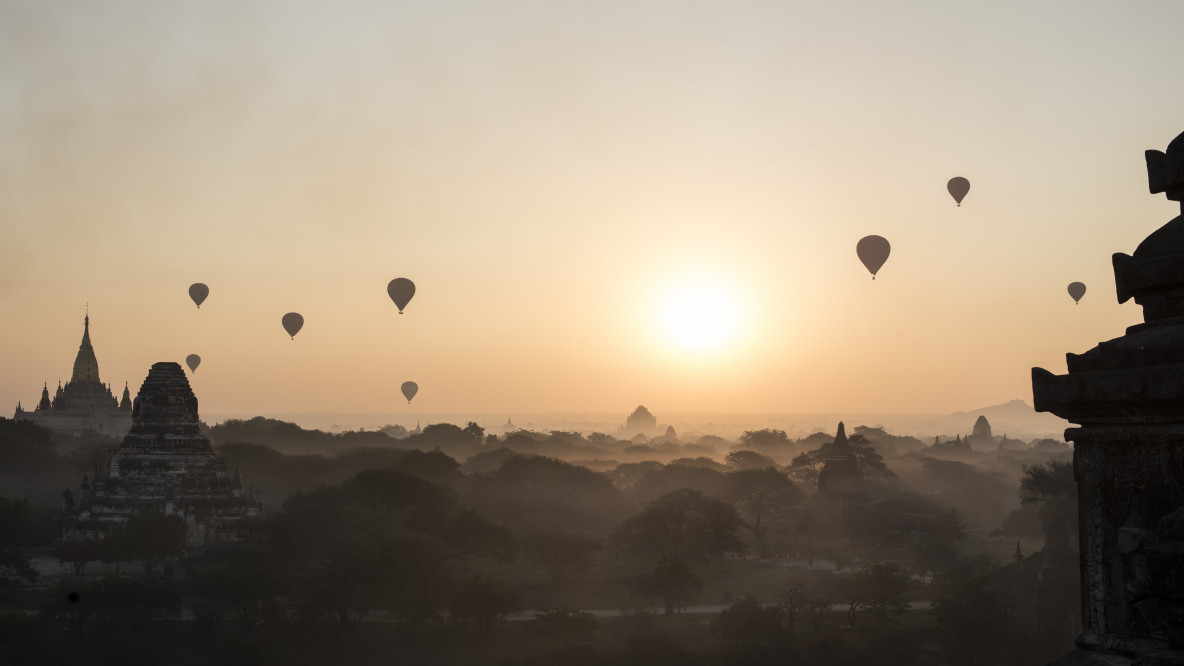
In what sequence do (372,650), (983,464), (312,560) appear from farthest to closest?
(983,464)
(312,560)
(372,650)

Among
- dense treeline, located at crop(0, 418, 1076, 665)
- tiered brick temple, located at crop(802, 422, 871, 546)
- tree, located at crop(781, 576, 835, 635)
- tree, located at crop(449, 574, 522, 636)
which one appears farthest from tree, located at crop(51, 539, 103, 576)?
tiered brick temple, located at crop(802, 422, 871, 546)

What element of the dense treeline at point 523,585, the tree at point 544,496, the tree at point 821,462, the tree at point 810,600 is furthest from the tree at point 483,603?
the tree at point 821,462

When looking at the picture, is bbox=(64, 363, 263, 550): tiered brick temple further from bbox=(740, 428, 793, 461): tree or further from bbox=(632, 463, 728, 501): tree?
bbox=(740, 428, 793, 461): tree

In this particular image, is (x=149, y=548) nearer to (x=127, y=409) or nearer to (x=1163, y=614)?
(x=1163, y=614)

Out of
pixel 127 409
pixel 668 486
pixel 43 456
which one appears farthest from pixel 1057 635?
pixel 127 409

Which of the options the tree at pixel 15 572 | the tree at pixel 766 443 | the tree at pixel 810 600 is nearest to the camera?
the tree at pixel 810 600

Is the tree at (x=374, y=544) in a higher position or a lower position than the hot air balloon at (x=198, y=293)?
lower

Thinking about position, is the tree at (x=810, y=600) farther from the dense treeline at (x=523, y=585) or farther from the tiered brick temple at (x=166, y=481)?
the tiered brick temple at (x=166, y=481)
